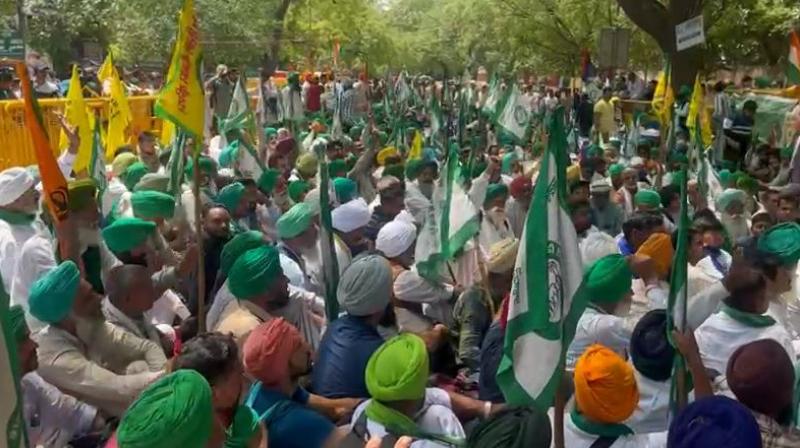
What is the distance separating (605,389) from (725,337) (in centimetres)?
139

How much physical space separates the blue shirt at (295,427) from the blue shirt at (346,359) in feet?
1.94

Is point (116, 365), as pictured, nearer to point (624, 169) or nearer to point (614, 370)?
point (614, 370)

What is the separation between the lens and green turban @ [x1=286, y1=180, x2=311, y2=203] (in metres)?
8.34

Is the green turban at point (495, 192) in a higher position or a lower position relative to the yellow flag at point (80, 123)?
lower

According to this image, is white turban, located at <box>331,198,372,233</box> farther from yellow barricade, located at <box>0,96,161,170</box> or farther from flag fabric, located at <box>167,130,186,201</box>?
yellow barricade, located at <box>0,96,161,170</box>

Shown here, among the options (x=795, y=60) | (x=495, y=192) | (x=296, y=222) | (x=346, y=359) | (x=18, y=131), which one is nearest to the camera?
(x=346, y=359)

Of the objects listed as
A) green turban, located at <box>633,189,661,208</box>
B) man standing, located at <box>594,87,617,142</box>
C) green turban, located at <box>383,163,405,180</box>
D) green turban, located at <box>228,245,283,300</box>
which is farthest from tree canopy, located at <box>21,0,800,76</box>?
green turban, located at <box>228,245,283,300</box>

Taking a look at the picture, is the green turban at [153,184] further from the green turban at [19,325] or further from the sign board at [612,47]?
the sign board at [612,47]

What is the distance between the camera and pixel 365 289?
4.23m

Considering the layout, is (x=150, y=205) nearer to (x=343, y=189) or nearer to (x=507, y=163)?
(x=343, y=189)

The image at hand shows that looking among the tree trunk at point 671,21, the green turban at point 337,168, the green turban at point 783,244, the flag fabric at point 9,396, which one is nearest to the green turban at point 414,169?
the green turban at point 337,168

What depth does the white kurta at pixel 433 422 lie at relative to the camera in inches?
135

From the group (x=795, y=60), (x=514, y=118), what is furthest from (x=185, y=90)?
(x=795, y=60)

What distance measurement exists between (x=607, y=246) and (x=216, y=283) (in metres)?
2.31
